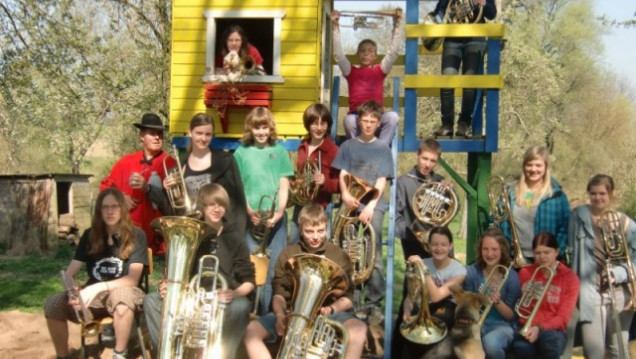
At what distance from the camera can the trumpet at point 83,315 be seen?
17.7ft

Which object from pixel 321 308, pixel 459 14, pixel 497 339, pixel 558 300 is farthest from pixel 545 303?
pixel 459 14

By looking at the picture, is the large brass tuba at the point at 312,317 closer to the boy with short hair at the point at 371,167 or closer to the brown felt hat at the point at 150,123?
the boy with short hair at the point at 371,167

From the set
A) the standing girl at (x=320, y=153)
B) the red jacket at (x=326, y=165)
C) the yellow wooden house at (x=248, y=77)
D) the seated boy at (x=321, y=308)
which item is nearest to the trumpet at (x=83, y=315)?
the seated boy at (x=321, y=308)

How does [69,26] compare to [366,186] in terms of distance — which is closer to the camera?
[366,186]

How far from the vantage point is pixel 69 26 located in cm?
1219

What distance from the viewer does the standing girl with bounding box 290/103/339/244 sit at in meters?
6.33

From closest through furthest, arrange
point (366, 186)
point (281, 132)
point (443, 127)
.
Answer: point (366, 186) → point (443, 127) → point (281, 132)

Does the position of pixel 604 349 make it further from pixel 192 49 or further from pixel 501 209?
pixel 192 49

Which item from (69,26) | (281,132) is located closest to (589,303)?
(281,132)

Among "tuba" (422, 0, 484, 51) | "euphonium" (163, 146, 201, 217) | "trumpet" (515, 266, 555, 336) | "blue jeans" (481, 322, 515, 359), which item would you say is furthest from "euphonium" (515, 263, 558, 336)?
"tuba" (422, 0, 484, 51)

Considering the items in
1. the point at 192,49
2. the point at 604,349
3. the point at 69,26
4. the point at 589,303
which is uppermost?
the point at 69,26

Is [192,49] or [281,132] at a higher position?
[192,49]

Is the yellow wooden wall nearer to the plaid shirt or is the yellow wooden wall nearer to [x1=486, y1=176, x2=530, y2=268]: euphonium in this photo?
[x1=486, y1=176, x2=530, y2=268]: euphonium

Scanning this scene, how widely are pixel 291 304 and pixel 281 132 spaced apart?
3279 millimetres
